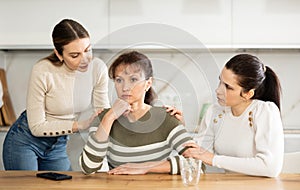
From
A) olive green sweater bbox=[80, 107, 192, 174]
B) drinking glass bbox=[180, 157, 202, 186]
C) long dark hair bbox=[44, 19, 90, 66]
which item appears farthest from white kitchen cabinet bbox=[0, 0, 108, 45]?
drinking glass bbox=[180, 157, 202, 186]

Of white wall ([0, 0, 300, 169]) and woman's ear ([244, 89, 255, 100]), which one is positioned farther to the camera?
white wall ([0, 0, 300, 169])

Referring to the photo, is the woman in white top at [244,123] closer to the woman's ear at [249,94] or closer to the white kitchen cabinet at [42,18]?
the woman's ear at [249,94]

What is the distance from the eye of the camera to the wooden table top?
1.42 m

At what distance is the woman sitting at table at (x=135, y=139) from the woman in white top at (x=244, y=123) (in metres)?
0.07

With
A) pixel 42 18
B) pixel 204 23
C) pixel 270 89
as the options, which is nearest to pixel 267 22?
pixel 204 23

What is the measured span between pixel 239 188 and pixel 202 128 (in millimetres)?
289

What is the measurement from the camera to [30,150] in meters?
2.22

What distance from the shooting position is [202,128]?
163 cm

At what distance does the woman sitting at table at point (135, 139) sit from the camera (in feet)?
5.16

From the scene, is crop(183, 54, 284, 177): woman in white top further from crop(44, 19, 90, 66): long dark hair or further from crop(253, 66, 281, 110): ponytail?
crop(44, 19, 90, 66): long dark hair

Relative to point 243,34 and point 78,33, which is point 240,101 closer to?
point 78,33

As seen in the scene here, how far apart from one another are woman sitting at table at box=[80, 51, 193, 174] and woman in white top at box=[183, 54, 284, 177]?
73 mm

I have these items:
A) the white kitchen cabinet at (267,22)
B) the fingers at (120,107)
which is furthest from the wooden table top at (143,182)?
the white kitchen cabinet at (267,22)

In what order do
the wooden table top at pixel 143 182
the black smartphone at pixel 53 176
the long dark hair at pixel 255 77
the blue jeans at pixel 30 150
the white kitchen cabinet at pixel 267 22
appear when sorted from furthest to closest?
the white kitchen cabinet at pixel 267 22
the blue jeans at pixel 30 150
the long dark hair at pixel 255 77
the black smartphone at pixel 53 176
the wooden table top at pixel 143 182
